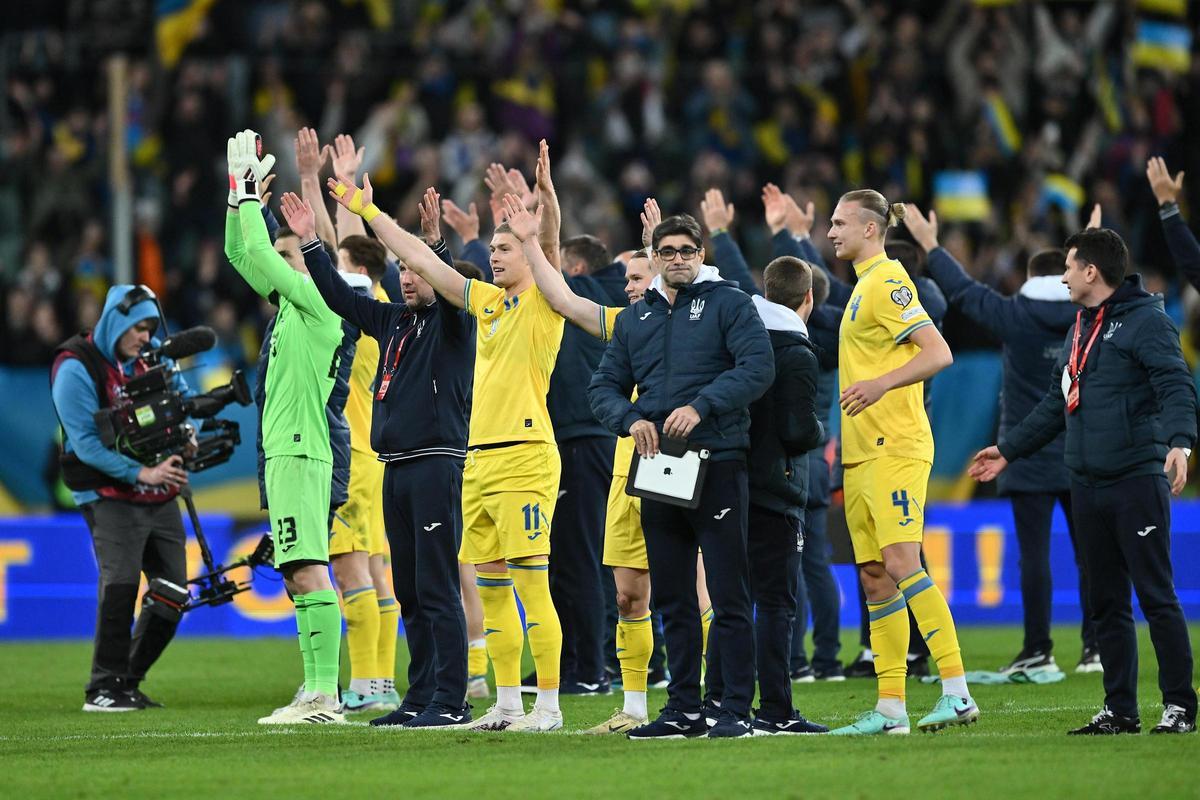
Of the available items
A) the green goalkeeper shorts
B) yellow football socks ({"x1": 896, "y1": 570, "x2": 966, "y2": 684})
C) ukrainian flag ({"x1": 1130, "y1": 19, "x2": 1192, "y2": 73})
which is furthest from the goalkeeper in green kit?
ukrainian flag ({"x1": 1130, "y1": 19, "x2": 1192, "y2": 73})

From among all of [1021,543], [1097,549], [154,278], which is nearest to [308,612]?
[1097,549]

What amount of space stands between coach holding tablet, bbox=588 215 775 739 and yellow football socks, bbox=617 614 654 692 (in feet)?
1.75

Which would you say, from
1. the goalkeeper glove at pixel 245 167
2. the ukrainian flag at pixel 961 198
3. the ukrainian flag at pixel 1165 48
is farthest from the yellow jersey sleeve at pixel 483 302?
the ukrainian flag at pixel 1165 48

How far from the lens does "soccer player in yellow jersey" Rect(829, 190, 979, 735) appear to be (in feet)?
28.6

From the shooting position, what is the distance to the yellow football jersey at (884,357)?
879 cm

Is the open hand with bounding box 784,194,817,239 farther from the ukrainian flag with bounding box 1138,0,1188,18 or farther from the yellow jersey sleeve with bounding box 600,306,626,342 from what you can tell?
the ukrainian flag with bounding box 1138,0,1188,18

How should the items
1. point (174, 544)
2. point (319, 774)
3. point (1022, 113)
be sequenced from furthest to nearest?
point (1022, 113) < point (174, 544) < point (319, 774)

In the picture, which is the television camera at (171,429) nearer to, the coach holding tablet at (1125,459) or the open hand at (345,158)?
the open hand at (345,158)

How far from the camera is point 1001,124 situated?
2214cm

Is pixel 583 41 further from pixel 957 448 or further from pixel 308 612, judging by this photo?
pixel 308 612

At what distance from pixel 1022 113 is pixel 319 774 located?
17177 mm

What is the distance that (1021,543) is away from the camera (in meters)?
12.0

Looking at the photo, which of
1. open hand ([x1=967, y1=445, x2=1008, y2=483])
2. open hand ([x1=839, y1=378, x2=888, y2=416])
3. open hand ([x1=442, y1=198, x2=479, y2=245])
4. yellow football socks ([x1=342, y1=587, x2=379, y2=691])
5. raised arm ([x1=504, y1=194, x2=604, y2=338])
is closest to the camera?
open hand ([x1=839, y1=378, x2=888, y2=416])

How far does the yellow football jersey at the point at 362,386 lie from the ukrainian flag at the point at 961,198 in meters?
11.1
